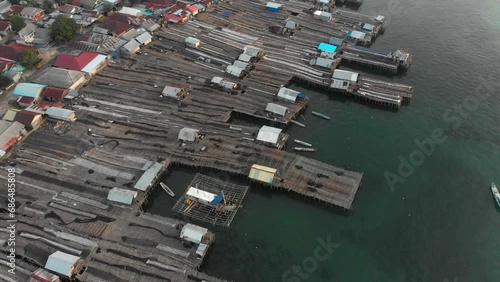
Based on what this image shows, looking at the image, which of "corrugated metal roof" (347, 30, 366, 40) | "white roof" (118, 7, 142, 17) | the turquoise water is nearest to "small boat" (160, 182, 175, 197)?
the turquoise water

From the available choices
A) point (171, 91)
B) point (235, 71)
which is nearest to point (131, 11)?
point (171, 91)

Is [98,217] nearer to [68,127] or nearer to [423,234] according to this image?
[68,127]

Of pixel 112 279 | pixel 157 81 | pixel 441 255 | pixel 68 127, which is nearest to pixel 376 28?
pixel 157 81

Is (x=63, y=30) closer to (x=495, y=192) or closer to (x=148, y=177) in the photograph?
(x=148, y=177)

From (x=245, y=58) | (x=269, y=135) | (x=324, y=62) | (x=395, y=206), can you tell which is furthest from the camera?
(x=245, y=58)

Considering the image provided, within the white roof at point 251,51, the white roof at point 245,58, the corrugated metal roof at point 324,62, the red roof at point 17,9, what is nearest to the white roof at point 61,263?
the white roof at point 245,58
